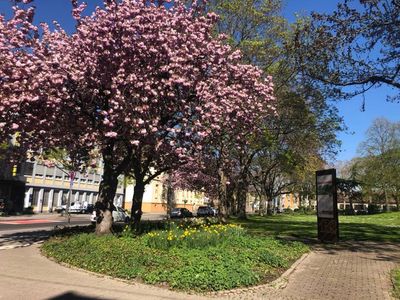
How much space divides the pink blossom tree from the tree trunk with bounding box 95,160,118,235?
189 centimetres

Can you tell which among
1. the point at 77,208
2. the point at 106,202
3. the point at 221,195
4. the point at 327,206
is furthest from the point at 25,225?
the point at 77,208

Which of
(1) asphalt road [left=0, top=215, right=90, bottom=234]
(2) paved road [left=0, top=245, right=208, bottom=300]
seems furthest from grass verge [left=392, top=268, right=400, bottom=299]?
(1) asphalt road [left=0, top=215, right=90, bottom=234]

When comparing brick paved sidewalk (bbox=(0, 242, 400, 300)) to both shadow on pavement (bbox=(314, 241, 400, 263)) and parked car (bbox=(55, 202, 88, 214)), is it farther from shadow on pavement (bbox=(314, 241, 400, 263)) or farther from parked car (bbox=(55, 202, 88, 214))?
parked car (bbox=(55, 202, 88, 214))

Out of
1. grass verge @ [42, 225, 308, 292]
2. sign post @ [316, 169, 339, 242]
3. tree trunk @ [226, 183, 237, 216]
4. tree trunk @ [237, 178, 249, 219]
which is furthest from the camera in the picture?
tree trunk @ [226, 183, 237, 216]

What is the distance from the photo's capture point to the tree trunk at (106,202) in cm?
1608

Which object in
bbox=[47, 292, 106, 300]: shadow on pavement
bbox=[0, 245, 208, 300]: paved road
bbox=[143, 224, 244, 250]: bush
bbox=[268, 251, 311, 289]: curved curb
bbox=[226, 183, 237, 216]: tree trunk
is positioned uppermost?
bbox=[226, 183, 237, 216]: tree trunk

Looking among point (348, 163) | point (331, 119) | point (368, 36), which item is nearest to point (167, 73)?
point (368, 36)

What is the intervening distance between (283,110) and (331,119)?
220 inches

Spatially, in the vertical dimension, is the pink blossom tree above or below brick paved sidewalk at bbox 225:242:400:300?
above

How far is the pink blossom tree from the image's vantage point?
13.0 m

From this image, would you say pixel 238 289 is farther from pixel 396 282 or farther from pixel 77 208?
pixel 77 208

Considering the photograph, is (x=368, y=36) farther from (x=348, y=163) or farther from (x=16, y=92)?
(x=348, y=163)

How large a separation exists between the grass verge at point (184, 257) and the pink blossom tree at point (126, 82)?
9.59ft

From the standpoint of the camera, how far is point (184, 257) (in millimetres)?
10875
